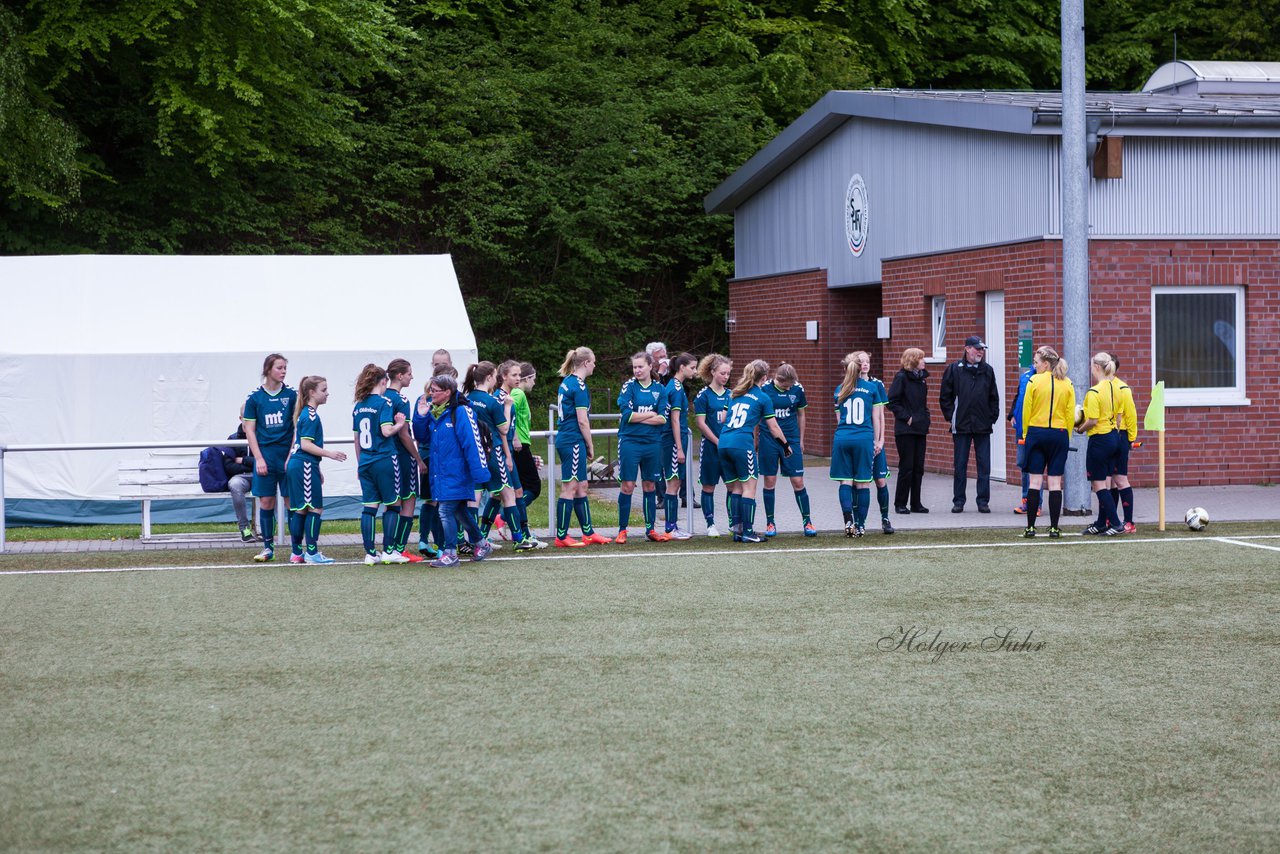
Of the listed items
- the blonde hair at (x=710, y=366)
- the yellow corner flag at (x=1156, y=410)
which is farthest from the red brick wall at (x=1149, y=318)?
the blonde hair at (x=710, y=366)

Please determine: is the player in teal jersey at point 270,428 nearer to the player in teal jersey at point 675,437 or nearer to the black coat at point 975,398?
the player in teal jersey at point 675,437

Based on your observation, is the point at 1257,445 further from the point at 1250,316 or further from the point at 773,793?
the point at 773,793

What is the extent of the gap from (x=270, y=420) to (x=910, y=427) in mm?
6839

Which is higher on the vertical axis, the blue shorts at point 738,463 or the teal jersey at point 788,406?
the teal jersey at point 788,406

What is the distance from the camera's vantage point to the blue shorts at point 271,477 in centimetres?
1247

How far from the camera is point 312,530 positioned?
1236 centimetres

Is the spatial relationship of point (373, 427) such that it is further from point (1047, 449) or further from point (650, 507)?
point (1047, 449)

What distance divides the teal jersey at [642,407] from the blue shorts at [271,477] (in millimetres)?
2970

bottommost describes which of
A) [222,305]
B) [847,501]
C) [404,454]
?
[847,501]

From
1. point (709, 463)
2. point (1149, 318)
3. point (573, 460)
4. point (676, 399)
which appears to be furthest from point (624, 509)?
point (1149, 318)

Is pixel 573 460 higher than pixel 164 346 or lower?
lower

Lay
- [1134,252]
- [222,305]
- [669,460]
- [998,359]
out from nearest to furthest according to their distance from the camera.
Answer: [669,460] < [1134,252] < [222,305] < [998,359]

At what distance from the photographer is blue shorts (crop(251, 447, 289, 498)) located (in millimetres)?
12469

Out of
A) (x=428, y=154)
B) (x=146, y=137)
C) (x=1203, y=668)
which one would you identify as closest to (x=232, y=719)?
(x=1203, y=668)
